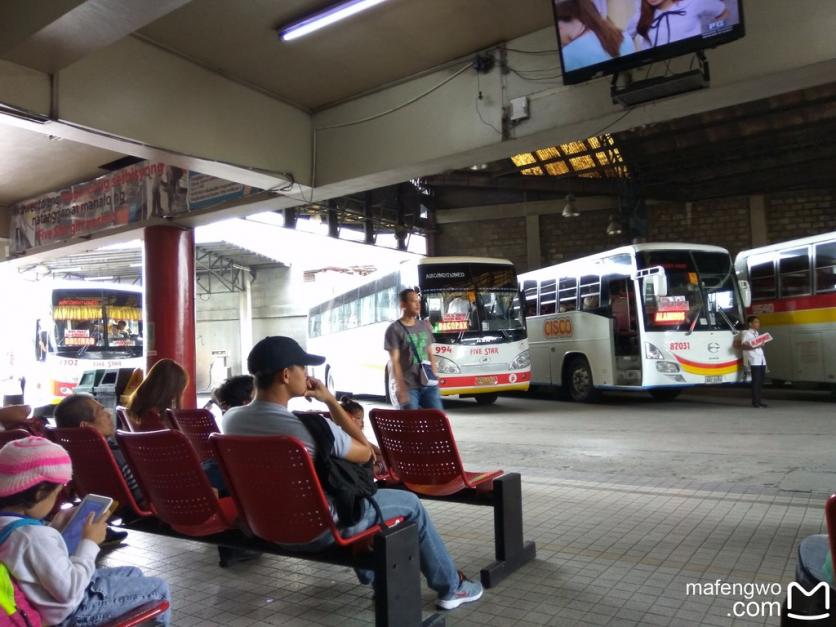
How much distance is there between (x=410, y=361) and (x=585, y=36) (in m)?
3.41

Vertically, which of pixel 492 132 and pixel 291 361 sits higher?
pixel 492 132

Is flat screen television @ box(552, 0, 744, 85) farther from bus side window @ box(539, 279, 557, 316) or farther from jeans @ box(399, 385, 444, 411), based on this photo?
bus side window @ box(539, 279, 557, 316)

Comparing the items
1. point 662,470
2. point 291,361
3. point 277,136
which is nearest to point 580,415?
point 662,470

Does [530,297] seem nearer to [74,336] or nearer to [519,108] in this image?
[519,108]

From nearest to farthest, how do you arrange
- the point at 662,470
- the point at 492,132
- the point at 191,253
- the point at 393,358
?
the point at 393,358 → the point at 662,470 → the point at 492,132 → the point at 191,253

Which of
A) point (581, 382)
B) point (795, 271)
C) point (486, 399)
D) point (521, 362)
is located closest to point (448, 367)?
point (521, 362)

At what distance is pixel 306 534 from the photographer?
293 centimetres

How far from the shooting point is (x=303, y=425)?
2982 mm

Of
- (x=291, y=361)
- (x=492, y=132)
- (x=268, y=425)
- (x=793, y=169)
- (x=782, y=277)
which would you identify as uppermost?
(x=793, y=169)

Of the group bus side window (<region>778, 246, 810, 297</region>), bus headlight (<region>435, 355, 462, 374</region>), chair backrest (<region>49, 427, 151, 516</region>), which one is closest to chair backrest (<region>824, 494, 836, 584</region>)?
chair backrest (<region>49, 427, 151, 516</region>)

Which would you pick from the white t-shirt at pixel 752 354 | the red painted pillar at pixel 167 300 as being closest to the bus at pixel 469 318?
the red painted pillar at pixel 167 300

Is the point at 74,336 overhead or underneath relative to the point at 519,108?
underneath

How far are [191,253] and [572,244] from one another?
15011mm

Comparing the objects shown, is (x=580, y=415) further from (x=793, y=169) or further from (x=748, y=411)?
(x=793, y=169)
